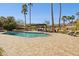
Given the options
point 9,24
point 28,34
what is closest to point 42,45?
point 28,34

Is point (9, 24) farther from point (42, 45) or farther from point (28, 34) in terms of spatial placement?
point (42, 45)

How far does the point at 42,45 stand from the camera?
7.42 metres

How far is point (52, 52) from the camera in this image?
7207 mm

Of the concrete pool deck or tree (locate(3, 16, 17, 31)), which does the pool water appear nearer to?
the concrete pool deck

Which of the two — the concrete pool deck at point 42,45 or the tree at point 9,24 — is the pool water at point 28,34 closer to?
the concrete pool deck at point 42,45

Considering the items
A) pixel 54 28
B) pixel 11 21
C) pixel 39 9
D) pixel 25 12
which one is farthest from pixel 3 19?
pixel 54 28

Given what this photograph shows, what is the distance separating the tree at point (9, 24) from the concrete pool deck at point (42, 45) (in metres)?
0.31

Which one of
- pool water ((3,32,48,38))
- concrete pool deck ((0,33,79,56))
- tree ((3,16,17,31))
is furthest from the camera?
pool water ((3,32,48,38))

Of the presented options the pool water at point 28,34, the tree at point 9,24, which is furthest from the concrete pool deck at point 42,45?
the tree at point 9,24

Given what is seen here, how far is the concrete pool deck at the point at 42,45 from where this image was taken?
7171mm

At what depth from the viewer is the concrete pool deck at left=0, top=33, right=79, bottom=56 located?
7.17 metres

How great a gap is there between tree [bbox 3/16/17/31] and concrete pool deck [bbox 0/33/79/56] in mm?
305

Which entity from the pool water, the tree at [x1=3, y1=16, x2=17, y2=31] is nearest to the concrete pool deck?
the pool water

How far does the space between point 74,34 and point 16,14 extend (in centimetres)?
196
